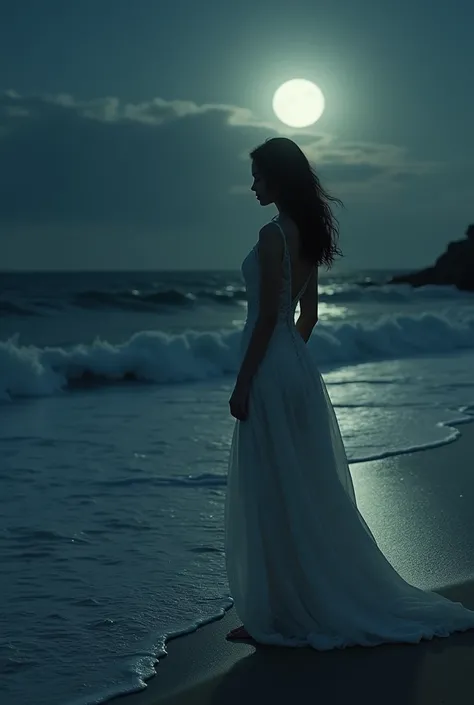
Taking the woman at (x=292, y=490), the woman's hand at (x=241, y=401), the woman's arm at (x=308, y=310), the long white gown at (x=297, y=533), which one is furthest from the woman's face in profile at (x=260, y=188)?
the woman's hand at (x=241, y=401)

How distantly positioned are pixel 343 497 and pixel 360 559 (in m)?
0.28

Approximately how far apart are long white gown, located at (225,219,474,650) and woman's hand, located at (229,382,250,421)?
3cm

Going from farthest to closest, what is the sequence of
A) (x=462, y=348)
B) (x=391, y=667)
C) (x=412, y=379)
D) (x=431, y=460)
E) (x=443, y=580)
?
1. (x=462, y=348)
2. (x=412, y=379)
3. (x=431, y=460)
4. (x=443, y=580)
5. (x=391, y=667)

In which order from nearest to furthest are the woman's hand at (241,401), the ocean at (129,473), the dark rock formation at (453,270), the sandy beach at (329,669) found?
the sandy beach at (329,669) → the woman's hand at (241,401) → the ocean at (129,473) → the dark rock formation at (453,270)

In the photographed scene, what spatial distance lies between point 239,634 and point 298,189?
1.97 meters

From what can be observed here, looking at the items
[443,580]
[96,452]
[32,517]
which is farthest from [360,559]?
[96,452]

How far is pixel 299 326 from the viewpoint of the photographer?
4.55 metres

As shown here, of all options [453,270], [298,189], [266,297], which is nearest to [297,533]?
[266,297]

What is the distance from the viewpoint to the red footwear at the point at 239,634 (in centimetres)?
424

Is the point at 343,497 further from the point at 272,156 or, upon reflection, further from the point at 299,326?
the point at 272,156

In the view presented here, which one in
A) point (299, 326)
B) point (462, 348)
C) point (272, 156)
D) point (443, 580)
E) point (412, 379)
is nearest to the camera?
point (272, 156)

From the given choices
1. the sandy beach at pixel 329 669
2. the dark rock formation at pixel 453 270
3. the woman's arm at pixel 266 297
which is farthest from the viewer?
the dark rock formation at pixel 453 270

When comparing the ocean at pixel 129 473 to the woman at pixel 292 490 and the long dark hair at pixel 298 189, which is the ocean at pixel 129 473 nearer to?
the woman at pixel 292 490

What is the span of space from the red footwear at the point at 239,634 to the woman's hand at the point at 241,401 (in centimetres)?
95
